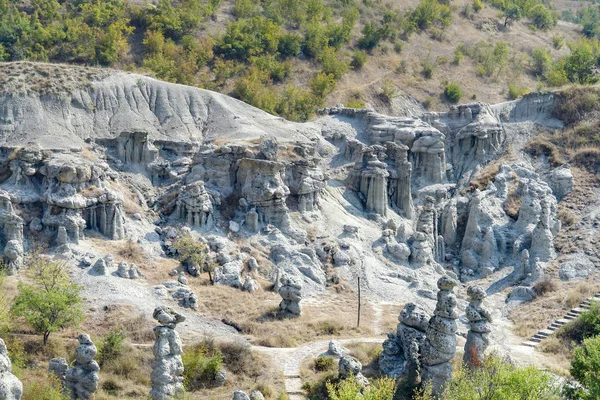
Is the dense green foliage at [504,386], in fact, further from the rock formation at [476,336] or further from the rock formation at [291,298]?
the rock formation at [291,298]

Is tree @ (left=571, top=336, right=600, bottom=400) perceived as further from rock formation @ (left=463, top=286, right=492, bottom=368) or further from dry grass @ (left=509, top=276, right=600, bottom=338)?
dry grass @ (left=509, top=276, right=600, bottom=338)

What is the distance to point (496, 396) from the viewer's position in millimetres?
23000

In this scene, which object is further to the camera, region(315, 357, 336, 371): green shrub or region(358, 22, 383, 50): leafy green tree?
region(358, 22, 383, 50): leafy green tree

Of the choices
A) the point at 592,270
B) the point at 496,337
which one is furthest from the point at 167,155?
the point at 592,270

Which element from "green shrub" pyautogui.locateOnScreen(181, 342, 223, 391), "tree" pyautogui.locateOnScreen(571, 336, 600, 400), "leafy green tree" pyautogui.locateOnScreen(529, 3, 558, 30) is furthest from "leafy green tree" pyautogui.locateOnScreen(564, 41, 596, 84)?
A: "green shrub" pyautogui.locateOnScreen(181, 342, 223, 391)

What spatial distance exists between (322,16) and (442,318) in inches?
2612

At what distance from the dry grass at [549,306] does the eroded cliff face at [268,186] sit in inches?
170

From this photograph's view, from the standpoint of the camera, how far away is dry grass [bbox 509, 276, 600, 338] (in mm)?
40719

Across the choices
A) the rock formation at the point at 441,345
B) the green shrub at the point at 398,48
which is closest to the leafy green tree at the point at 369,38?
the green shrub at the point at 398,48

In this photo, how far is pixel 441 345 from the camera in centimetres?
2705

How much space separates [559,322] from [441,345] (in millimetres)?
15559

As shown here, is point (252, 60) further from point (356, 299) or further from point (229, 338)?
point (229, 338)

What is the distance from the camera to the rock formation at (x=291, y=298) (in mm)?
37562

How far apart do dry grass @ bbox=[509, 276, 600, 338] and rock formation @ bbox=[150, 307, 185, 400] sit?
20255 mm
